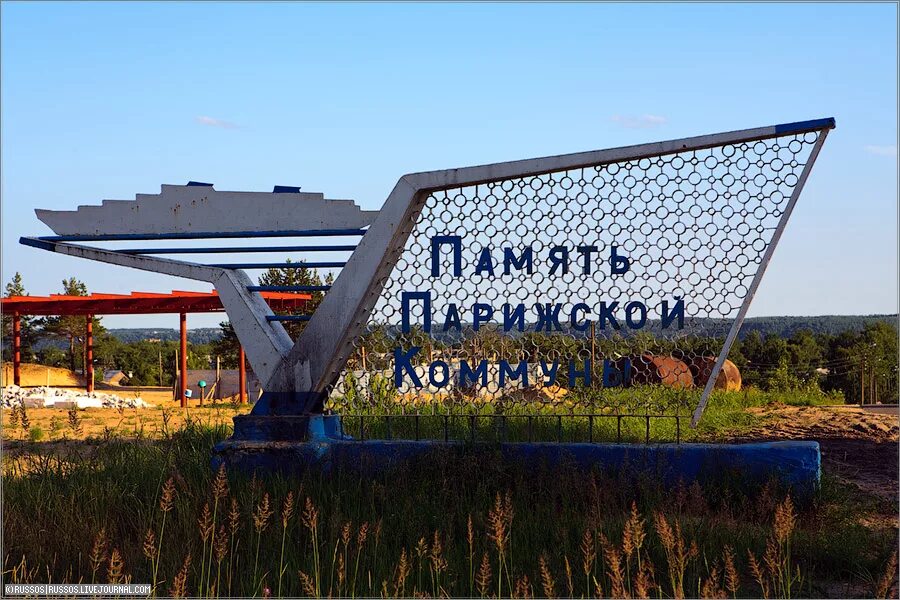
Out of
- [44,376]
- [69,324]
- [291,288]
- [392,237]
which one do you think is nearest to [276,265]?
[291,288]

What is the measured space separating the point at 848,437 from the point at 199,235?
7060mm

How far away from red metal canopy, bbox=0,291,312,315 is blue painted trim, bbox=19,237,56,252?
1118cm

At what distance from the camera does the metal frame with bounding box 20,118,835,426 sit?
739 cm

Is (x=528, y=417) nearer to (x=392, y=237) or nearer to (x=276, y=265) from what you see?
(x=392, y=237)

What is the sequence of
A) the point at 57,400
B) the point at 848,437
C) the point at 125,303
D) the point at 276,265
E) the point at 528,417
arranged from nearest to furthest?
the point at 528,417 → the point at 276,265 → the point at 848,437 → the point at 57,400 → the point at 125,303

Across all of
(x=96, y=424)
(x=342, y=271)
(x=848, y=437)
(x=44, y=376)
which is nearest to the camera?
(x=342, y=271)

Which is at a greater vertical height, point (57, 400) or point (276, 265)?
point (276, 265)

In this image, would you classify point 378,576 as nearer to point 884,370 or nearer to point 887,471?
point 887,471

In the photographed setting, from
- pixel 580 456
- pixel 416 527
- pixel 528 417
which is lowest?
pixel 416 527

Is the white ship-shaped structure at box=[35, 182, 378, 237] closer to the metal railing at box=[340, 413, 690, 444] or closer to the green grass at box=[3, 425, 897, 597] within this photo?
the metal railing at box=[340, 413, 690, 444]

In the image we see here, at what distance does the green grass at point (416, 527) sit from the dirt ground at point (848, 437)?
1.21 metres

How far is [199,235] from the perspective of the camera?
27.1ft

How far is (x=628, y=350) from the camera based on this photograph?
25.0 feet

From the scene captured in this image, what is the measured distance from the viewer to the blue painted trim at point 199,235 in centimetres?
800
